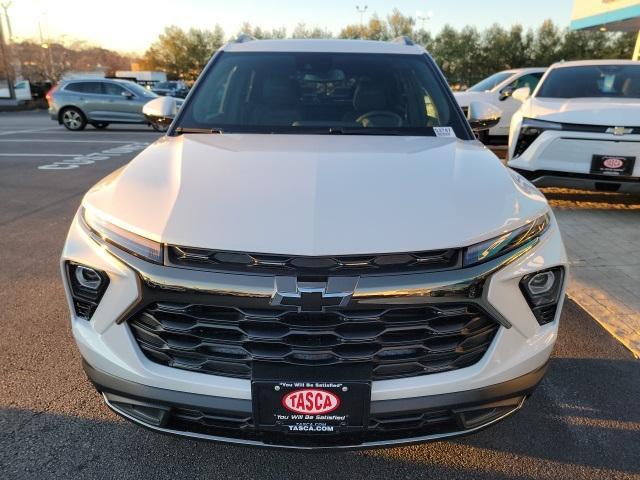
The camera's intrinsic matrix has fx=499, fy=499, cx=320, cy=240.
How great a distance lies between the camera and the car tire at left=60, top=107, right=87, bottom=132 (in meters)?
15.5

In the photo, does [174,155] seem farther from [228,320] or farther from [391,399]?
[391,399]

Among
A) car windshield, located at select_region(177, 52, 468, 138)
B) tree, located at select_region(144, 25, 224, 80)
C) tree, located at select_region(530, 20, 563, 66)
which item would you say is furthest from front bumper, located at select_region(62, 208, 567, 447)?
tree, located at select_region(144, 25, 224, 80)

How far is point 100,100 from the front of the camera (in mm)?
15312

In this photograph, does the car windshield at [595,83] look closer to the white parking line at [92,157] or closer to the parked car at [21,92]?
the white parking line at [92,157]

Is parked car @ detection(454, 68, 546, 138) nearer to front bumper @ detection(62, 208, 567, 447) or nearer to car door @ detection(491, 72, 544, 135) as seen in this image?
car door @ detection(491, 72, 544, 135)

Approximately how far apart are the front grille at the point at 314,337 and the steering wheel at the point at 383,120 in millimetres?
1509

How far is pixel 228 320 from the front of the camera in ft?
5.19

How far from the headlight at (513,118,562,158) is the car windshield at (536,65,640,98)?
1.05 metres

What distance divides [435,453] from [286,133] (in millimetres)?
1686

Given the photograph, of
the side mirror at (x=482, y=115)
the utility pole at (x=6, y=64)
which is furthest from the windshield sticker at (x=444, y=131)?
the utility pole at (x=6, y=64)

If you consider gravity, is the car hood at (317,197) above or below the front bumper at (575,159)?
above

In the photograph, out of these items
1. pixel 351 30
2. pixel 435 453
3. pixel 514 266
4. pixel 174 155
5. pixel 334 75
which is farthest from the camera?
pixel 351 30

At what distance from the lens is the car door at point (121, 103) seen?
1521 centimetres

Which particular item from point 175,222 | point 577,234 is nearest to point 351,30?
point 577,234
